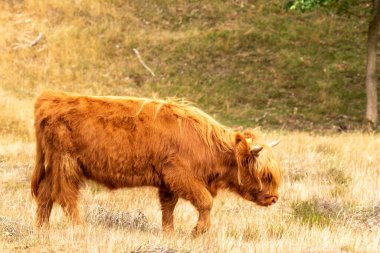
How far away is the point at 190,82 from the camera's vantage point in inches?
1001

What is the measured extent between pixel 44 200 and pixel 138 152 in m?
1.21

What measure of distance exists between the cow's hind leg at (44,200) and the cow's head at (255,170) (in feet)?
6.87

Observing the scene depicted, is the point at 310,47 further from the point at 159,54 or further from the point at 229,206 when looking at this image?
the point at 229,206

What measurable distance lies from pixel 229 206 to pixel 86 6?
21.2 m

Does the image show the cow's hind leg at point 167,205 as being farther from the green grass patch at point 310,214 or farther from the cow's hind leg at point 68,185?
the green grass patch at point 310,214

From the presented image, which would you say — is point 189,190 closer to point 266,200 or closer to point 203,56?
point 266,200

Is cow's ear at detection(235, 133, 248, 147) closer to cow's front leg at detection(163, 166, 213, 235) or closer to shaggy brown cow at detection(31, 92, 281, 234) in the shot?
shaggy brown cow at detection(31, 92, 281, 234)

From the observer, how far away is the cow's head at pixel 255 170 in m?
7.94

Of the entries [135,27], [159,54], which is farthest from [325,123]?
[135,27]

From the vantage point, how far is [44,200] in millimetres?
7871

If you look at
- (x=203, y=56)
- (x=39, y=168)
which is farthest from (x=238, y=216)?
(x=203, y=56)

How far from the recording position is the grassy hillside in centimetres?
2411

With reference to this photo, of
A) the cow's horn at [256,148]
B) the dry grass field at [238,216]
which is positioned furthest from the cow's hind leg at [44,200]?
the cow's horn at [256,148]

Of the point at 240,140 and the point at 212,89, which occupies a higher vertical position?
the point at 240,140
